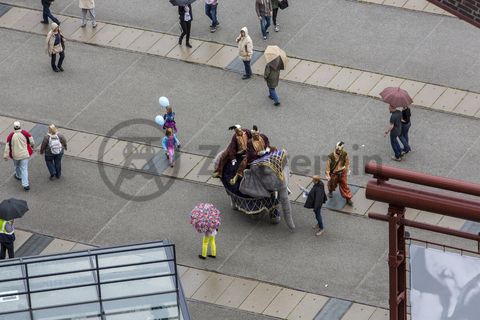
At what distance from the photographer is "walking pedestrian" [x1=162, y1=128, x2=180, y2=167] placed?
29141 millimetres

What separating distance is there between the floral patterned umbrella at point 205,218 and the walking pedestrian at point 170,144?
3533 mm

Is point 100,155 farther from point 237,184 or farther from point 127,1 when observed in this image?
point 127,1

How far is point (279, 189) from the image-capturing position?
26.8 m

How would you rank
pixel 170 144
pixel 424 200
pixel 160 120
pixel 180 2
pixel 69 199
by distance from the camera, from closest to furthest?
1. pixel 424 200
2. pixel 160 120
3. pixel 69 199
4. pixel 170 144
5. pixel 180 2

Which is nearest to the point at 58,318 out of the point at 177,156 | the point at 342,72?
the point at 177,156

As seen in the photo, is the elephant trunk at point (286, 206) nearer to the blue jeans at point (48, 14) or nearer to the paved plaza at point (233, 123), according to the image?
the paved plaza at point (233, 123)

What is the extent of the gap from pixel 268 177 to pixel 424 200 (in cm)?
1348

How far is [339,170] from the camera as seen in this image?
2773 cm

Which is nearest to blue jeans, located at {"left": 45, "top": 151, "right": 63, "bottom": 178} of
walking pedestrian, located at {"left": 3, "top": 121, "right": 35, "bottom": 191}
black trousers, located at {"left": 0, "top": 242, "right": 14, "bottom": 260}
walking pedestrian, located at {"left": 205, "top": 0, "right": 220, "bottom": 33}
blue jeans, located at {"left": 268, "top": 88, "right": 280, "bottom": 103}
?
walking pedestrian, located at {"left": 3, "top": 121, "right": 35, "bottom": 191}

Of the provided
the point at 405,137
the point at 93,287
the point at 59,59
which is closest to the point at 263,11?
the point at 59,59

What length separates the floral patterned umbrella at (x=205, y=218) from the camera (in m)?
25.8

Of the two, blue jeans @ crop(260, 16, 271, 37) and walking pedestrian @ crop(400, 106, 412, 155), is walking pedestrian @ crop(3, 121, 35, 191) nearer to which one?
blue jeans @ crop(260, 16, 271, 37)

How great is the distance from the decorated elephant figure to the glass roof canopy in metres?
5.28
